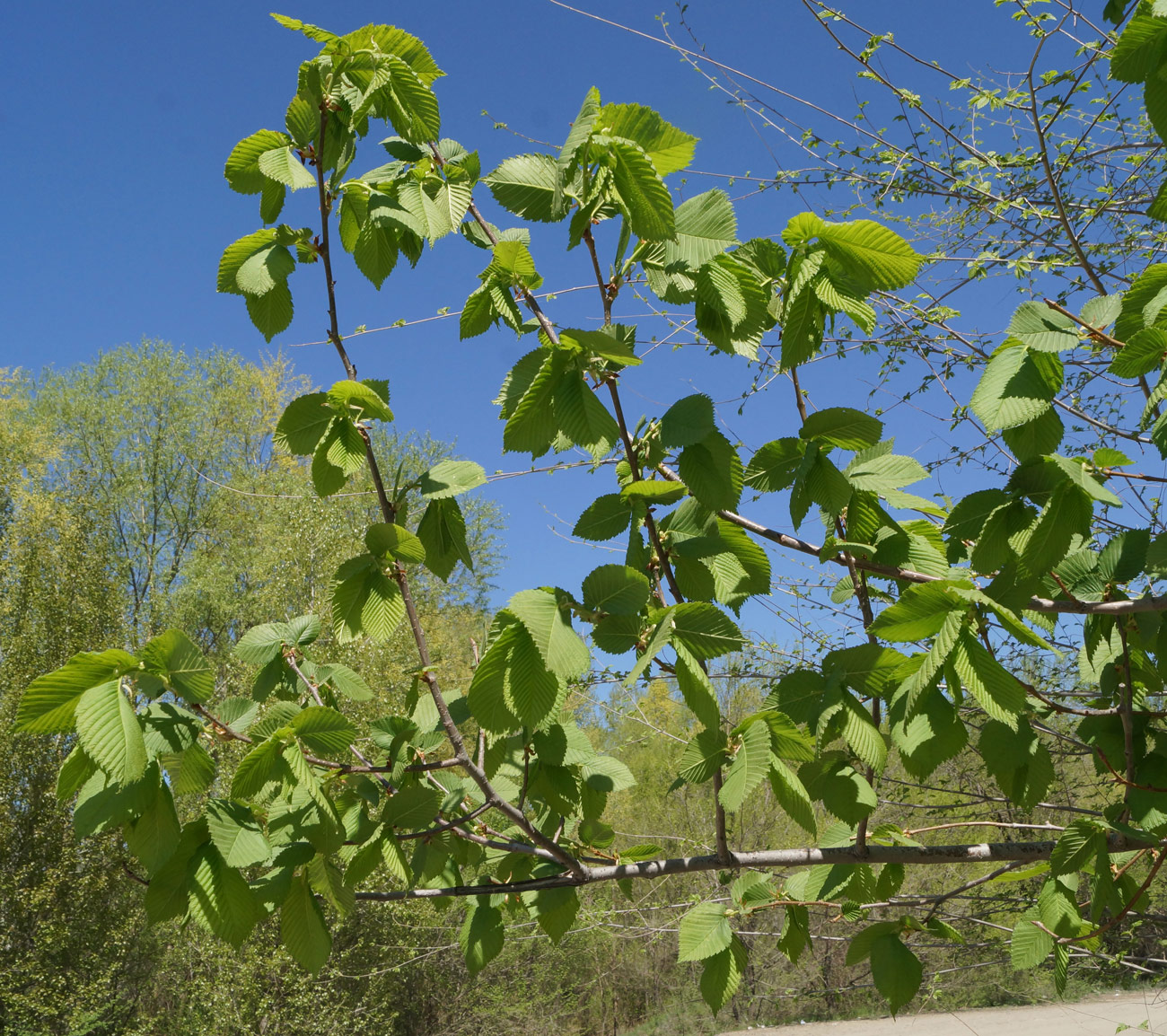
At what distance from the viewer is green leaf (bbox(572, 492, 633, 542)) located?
0.90 metres

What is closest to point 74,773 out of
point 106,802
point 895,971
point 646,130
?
point 106,802

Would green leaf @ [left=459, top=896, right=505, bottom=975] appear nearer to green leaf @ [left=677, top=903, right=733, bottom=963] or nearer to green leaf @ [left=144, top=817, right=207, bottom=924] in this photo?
green leaf @ [left=677, top=903, right=733, bottom=963]

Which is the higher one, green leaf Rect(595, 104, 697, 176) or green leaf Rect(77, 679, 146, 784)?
green leaf Rect(595, 104, 697, 176)

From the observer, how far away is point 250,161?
3.48 feet

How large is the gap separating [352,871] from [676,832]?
34.8 ft

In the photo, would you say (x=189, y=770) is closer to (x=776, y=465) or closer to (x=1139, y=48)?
(x=776, y=465)

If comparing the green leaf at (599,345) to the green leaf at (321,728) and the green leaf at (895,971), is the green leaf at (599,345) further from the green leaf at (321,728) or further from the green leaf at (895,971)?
the green leaf at (895,971)

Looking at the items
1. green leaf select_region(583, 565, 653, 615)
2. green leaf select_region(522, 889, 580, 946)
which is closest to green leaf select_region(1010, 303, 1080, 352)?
green leaf select_region(583, 565, 653, 615)

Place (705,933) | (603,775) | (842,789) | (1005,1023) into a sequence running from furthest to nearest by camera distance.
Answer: (1005,1023) < (603,775) < (705,933) < (842,789)

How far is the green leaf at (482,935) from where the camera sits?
1.27 metres

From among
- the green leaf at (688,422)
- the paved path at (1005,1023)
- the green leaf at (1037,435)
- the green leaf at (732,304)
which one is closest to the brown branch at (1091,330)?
the green leaf at (1037,435)

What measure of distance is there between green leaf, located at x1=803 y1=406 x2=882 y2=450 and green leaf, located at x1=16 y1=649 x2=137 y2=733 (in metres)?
0.82

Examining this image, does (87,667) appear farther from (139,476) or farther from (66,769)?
(139,476)

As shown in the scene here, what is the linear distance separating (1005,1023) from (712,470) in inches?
448
